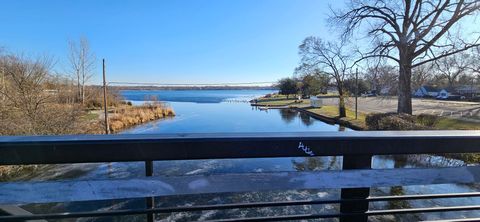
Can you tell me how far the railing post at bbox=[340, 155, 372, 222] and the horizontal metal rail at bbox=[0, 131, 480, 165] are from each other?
0.20 ft

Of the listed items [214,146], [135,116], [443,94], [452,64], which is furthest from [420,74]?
[443,94]

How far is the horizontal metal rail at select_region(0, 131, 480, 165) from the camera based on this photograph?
134 cm

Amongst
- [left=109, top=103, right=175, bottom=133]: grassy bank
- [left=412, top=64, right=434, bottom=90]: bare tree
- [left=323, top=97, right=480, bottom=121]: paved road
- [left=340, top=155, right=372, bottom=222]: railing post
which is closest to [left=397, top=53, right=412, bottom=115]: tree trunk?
[left=412, top=64, right=434, bottom=90]: bare tree

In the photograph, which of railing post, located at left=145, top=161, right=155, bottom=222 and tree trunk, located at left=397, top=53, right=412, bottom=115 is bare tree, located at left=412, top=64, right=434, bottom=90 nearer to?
tree trunk, located at left=397, top=53, right=412, bottom=115

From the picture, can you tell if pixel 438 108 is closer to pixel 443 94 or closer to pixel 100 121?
pixel 100 121

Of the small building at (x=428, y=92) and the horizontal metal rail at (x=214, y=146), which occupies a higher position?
the small building at (x=428, y=92)

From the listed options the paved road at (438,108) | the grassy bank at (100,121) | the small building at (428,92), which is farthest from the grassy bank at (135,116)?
the small building at (428,92)

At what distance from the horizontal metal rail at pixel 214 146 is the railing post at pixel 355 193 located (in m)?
0.06

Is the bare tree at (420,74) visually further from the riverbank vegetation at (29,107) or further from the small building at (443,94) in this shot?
the small building at (443,94)

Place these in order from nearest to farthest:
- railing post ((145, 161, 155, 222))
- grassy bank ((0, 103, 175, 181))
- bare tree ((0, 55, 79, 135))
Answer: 1. railing post ((145, 161, 155, 222))
2. grassy bank ((0, 103, 175, 181))
3. bare tree ((0, 55, 79, 135))

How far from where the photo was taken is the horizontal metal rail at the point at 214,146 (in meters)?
1.34

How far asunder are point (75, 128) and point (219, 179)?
17.0m

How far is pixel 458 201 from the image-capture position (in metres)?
7.55

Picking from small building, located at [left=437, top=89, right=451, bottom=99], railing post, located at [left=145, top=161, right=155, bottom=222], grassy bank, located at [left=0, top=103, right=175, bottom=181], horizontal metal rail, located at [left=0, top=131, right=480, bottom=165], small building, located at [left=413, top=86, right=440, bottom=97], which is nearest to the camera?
horizontal metal rail, located at [left=0, top=131, right=480, bottom=165]
